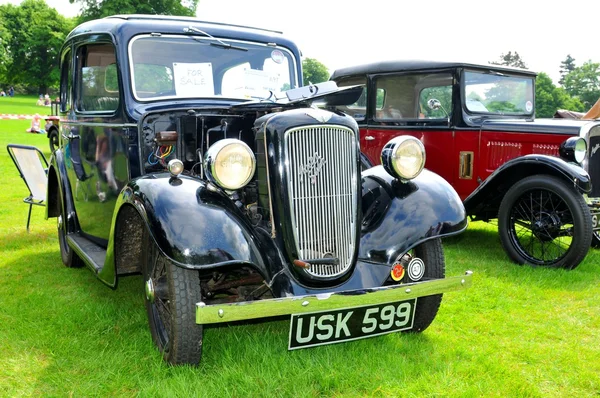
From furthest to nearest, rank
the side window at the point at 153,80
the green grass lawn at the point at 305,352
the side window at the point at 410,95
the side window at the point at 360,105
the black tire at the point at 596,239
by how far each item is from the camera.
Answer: the side window at the point at 360,105 < the side window at the point at 410,95 < the black tire at the point at 596,239 < the side window at the point at 153,80 < the green grass lawn at the point at 305,352

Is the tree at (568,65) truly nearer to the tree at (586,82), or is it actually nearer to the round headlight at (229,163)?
the tree at (586,82)

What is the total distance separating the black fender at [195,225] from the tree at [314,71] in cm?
6694

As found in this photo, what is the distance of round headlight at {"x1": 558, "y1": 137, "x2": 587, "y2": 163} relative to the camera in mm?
4855

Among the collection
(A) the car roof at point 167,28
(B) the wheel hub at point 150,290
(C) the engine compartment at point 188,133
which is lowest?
(B) the wheel hub at point 150,290

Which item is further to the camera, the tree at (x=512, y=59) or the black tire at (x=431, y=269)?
the tree at (x=512, y=59)

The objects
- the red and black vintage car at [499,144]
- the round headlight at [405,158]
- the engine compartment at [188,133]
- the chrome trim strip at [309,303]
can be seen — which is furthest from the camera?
the red and black vintage car at [499,144]

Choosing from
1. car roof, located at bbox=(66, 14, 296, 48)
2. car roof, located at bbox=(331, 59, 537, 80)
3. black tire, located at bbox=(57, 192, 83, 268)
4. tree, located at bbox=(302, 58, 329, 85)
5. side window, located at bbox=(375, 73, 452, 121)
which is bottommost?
black tire, located at bbox=(57, 192, 83, 268)

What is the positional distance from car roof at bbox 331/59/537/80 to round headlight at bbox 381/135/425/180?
2.89 meters

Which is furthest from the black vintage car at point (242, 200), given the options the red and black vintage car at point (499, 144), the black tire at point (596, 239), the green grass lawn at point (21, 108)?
the green grass lawn at point (21, 108)

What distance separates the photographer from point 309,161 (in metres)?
2.64

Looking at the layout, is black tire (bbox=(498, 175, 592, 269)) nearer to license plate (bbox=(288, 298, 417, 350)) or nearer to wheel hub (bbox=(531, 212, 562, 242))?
wheel hub (bbox=(531, 212, 562, 242))

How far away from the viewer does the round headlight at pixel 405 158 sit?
118 inches

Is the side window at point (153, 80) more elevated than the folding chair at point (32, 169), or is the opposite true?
the side window at point (153, 80)

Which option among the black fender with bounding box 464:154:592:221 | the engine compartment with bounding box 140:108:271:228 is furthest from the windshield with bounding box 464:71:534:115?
the engine compartment with bounding box 140:108:271:228
